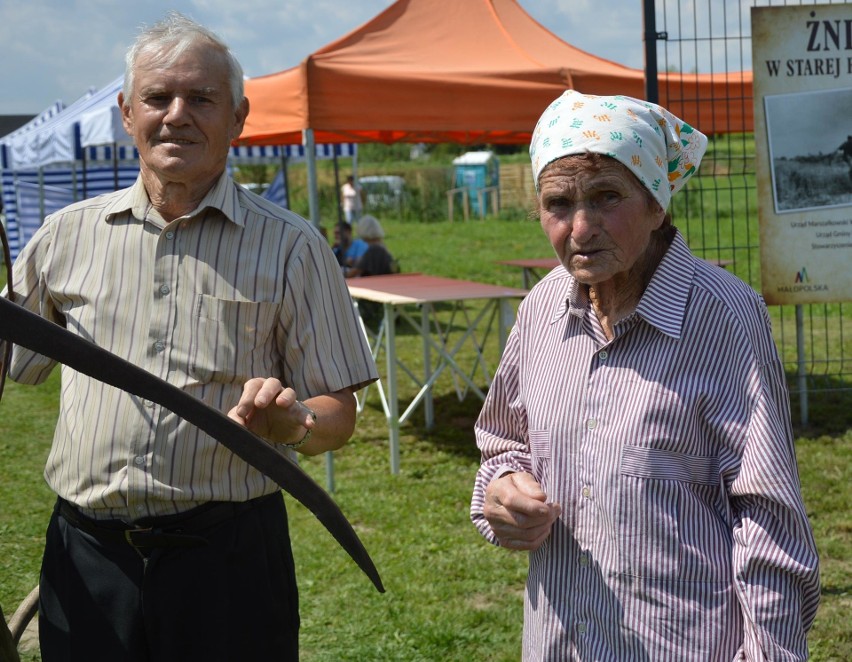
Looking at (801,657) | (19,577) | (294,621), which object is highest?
(801,657)

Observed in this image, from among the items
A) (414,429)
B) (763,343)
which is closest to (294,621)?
(763,343)

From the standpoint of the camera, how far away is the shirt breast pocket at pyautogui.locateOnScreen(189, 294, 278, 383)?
192 cm

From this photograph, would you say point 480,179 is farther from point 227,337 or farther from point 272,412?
point 272,412

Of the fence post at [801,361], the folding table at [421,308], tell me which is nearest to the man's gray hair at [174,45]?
the folding table at [421,308]

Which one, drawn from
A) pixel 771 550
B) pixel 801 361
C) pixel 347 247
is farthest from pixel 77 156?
pixel 771 550

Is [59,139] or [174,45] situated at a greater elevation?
[59,139]

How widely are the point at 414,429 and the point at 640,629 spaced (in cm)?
570

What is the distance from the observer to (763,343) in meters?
1.55

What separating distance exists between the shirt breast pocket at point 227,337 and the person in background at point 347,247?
9.70m

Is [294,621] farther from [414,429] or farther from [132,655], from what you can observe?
[414,429]

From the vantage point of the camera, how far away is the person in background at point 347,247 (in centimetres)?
1230

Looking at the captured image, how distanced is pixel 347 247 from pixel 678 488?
12384 millimetres

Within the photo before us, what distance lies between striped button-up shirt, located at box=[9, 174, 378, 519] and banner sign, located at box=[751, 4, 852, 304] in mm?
3753

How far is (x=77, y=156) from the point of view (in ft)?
38.2
